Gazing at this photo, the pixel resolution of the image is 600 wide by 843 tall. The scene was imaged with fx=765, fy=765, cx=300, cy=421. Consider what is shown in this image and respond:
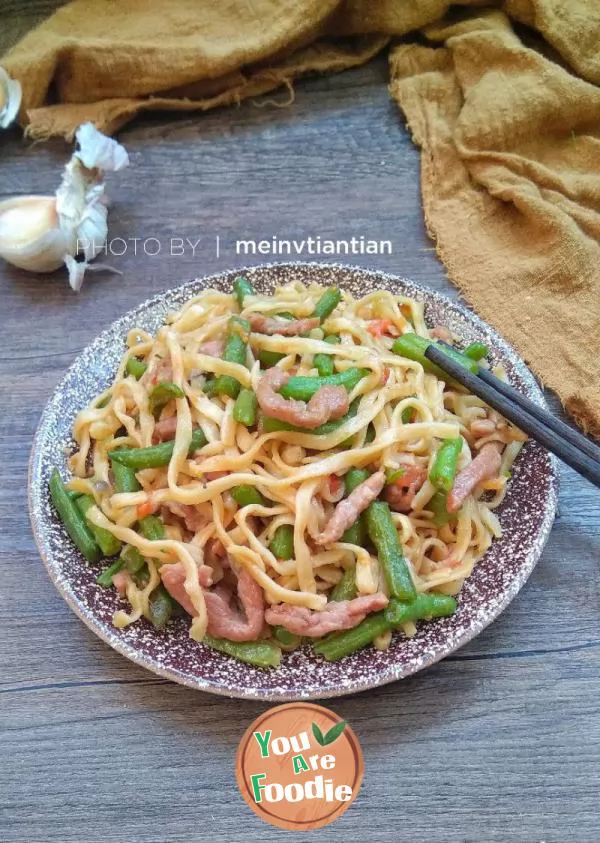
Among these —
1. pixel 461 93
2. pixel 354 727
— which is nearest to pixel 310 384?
pixel 354 727

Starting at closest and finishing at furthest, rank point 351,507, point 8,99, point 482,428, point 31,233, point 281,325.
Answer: point 351,507 → point 482,428 → point 281,325 → point 31,233 → point 8,99

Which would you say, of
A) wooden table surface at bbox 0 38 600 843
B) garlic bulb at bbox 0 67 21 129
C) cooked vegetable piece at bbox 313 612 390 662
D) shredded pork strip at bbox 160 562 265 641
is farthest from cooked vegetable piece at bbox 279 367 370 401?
garlic bulb at bbox 0 67 21 129

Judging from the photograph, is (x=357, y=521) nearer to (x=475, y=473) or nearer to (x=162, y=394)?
(x=475, y=473)

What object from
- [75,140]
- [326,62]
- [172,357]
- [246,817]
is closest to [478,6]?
[326,62]

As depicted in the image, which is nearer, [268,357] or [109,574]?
[109,574]

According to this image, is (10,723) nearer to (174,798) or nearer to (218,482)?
(174,798)

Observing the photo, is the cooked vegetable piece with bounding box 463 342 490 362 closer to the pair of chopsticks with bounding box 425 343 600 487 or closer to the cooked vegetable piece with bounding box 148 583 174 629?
the pair of chopsticks with bounding box 425 343 600 487

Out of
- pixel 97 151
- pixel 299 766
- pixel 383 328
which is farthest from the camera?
pixel 97 151
